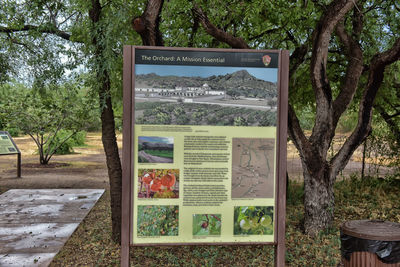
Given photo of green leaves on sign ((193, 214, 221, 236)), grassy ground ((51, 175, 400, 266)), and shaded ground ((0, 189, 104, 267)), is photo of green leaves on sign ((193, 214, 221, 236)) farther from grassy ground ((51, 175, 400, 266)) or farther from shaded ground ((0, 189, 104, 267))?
shaded ground ((0, 189, 104, 267))

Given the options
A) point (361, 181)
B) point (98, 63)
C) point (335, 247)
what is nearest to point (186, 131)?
point (98, 63)

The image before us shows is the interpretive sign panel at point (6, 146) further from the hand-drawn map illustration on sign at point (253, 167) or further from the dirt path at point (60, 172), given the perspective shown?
the hand-drawn map illustration on sign at point (253, 167)

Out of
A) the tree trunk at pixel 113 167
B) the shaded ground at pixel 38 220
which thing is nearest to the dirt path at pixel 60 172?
the shaded ground at pixel 38 220

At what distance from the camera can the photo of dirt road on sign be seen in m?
3.90

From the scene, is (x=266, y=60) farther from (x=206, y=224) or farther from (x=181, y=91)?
(x=206, y=224)

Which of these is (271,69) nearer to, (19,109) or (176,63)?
(176,63)

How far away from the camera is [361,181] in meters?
11.2

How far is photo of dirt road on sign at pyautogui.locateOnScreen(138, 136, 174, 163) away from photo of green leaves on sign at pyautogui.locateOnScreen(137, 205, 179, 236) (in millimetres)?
480

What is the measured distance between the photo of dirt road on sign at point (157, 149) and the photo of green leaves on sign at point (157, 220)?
480 millimetres

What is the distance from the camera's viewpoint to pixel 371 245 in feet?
11.9

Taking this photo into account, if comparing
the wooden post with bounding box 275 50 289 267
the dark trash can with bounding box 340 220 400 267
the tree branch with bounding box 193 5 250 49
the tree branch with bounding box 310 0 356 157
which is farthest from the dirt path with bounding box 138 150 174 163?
the tree branch with bounding box 310 0 356 157

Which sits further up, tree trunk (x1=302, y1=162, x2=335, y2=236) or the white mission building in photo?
the white mission building in photo

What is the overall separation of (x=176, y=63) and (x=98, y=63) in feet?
6.29

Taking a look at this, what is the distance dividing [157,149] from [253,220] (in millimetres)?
1234
